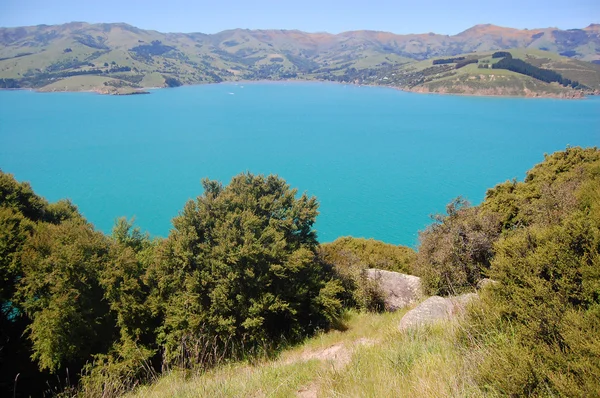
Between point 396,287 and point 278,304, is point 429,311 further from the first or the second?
point 396,287

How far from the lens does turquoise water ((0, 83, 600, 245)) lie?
55.4 m

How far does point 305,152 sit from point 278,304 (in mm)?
71952

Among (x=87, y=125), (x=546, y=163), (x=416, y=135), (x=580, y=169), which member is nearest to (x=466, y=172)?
(x=416, y=135)

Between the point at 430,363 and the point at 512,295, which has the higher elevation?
the point at 512,295

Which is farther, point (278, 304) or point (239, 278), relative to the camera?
point (239, 278)

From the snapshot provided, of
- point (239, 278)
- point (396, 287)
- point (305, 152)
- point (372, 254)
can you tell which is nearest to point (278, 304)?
point (239, 278)

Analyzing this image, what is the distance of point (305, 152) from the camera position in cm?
8581

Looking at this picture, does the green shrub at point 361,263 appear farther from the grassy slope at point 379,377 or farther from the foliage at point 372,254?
the grassy slope at point 379,377

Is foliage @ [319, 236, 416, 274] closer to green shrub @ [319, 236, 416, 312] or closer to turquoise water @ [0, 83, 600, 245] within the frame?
green shrub @ [319, 236, 416, 312]

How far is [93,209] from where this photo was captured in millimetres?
52875

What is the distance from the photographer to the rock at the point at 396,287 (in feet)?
63.3

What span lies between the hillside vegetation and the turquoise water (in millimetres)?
26066

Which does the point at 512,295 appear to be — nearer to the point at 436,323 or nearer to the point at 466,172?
the point at 436,323

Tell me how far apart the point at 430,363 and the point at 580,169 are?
2465 centimetres
